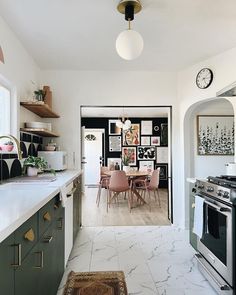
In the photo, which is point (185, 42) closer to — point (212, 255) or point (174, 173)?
point (174, 173)

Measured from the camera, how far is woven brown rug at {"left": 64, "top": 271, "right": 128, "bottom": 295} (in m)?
2.15

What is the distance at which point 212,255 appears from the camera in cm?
227

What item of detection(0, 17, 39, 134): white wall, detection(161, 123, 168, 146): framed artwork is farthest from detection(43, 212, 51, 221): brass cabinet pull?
detection(161, 123, 168, 146): framed artwork

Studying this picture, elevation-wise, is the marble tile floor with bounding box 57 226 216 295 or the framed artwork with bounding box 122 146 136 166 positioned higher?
the framed artwork with bounding box 122 146 136 166

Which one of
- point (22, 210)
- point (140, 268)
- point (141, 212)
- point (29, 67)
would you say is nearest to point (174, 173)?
point (141, 212)

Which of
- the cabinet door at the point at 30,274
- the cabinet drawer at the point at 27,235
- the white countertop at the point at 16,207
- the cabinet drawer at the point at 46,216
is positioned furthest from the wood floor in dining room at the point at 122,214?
the cabinet drawer at the point at 27,235

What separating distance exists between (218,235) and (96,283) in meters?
1.14

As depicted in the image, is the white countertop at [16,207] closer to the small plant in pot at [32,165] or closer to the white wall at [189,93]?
the small plant in pot at [32,165]

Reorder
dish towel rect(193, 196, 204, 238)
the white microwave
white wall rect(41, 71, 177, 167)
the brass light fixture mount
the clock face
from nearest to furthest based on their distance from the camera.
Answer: the brass light fixture mount → dish towel rect(193, 196, 204, 238) → the clock face → the white microwave → white wall rect(41, 71, 177, 167)

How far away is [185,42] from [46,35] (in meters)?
1.55

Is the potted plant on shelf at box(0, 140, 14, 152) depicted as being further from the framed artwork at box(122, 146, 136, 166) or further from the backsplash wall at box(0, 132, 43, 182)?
the framed artwork at box(122, 146, 136, 166)

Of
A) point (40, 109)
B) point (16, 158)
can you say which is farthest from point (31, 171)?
point (40, 109)

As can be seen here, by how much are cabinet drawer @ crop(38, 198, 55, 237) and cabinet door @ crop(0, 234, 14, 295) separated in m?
0.46

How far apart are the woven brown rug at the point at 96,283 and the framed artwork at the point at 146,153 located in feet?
19.2
